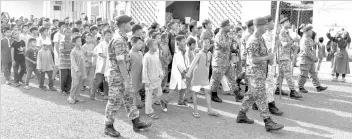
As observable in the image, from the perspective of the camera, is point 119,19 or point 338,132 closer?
point 119,19

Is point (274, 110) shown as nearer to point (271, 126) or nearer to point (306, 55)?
point (271, 126)

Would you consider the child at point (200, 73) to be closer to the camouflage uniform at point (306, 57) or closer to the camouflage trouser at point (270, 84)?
the camouflage trouser at point (270, 84)

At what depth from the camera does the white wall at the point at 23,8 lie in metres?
25.2

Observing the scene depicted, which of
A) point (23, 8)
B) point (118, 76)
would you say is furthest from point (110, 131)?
point (23, 8)

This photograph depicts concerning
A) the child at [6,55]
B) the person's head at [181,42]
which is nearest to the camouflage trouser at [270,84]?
the person's head at [181,42]

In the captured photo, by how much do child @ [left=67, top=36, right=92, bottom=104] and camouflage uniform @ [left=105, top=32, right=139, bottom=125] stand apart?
2211 millimetres

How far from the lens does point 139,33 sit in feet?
18.6

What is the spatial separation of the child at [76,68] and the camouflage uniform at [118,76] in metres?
2.21

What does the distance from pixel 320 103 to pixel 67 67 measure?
5.54 meters

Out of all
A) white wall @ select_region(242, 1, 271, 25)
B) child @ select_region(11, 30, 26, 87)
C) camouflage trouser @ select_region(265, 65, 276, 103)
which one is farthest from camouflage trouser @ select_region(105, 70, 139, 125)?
white wall @ select_region(242, 1, 271, 25)

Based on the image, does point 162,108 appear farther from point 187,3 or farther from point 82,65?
point 187,3

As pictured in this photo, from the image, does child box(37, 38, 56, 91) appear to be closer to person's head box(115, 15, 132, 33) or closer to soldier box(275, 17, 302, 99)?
person's head box(115, 15, 132, 33)

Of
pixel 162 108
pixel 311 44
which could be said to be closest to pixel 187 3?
pixel 311 44

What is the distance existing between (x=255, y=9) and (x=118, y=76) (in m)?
13.6
